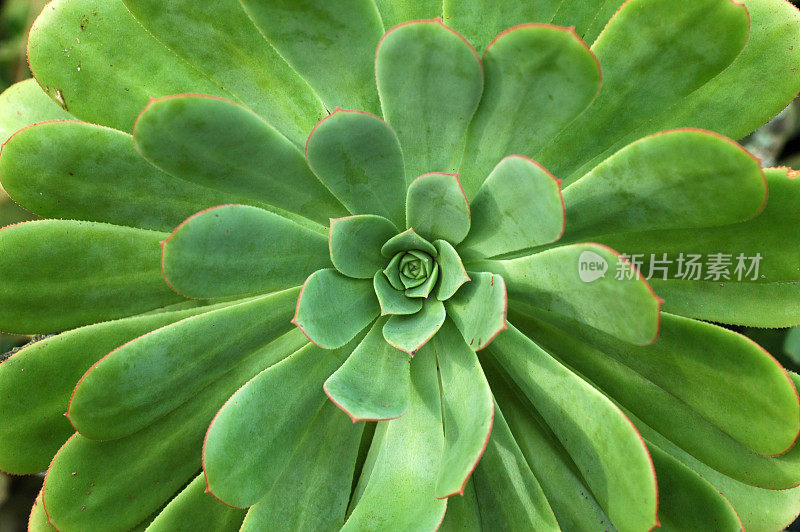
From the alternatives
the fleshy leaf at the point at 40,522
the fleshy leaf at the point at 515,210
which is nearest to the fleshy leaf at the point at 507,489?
the fleshy leaf at the point at 515,210

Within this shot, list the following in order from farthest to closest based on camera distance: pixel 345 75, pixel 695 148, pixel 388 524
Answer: pixel 345 75 < pixel 388 524 < pixel 695 148

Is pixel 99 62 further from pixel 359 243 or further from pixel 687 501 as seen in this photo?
pixel 687 501

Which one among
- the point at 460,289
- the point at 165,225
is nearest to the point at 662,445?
the point at 460,289

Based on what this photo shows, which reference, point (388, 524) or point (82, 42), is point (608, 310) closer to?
point (388, 524)

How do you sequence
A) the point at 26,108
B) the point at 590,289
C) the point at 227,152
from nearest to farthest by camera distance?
1. the point at 590,289
2. the point at 227,152
3. the point at 26,108

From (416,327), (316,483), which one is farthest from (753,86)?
(316,483)

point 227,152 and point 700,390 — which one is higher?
point 227,152

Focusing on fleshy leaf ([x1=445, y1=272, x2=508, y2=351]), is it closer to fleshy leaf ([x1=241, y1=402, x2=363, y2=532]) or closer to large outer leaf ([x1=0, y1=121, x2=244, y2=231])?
fleshy leaf ([x1=241, y1=402, x2=363, y2=532])
